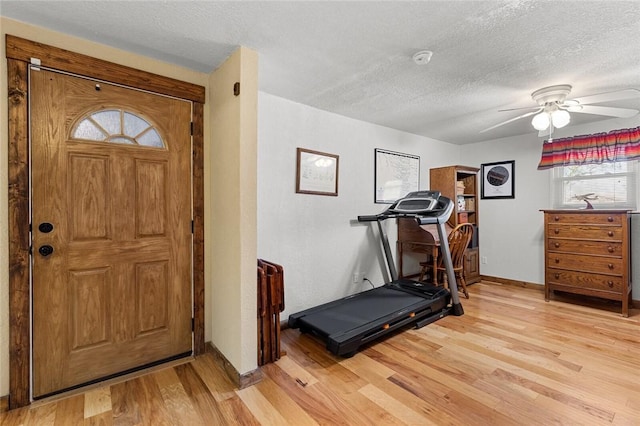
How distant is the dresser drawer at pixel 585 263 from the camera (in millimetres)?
3219

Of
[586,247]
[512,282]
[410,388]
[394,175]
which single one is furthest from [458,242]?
[410,388]

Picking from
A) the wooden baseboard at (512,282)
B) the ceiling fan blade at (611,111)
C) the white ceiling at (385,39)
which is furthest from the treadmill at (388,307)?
the wooden baseboard at (512,282)

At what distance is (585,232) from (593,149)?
1.10 m

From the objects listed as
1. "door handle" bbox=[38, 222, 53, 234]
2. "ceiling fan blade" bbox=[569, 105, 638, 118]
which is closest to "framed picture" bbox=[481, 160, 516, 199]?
"ceiling fan blade" bbox=[569, 105, 638, 118]

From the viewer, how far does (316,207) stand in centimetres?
→ 326

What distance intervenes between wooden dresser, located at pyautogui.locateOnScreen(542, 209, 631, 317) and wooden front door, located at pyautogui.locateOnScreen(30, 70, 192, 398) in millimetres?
4102

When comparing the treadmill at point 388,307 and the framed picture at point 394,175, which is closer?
the treadmill at point 388,307

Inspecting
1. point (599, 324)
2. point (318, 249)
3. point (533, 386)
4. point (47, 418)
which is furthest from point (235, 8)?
point (599, 324)

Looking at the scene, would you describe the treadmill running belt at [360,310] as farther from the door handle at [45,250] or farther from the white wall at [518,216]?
the white wall at [518,216]

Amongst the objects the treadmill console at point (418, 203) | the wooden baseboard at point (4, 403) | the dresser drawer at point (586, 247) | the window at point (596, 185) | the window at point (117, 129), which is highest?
the window at point (117, 129)

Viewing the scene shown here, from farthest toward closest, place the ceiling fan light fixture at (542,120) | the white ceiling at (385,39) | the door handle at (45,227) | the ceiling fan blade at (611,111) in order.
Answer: the ceiling fan light fixture at (542,120) → the ceiling fan blade at (611,111) → the door handle at (45,227) → the white ceiling at (385,39)

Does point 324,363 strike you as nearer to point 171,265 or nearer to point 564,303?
point 171,265

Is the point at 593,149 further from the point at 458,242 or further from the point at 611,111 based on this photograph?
the point at 458,242

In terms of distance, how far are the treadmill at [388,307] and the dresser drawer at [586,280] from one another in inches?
56.6
